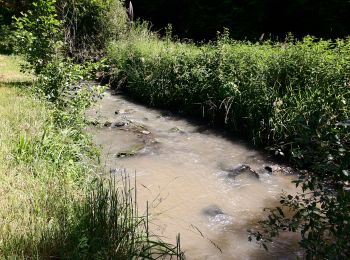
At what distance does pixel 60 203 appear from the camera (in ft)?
11.9

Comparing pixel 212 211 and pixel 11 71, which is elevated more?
pixel 11 71

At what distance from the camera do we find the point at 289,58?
24.9 feet

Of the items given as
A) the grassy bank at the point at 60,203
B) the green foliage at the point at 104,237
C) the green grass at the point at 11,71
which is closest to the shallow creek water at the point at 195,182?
the grassy bank at the point at 60,203

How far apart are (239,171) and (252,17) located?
1057cm

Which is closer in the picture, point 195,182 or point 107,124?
point 195,182

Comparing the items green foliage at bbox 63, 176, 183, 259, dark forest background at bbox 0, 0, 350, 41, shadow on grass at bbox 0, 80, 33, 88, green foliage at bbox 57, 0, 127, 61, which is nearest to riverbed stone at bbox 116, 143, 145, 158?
shadow on grass at bbox 0, 80, 33, 88

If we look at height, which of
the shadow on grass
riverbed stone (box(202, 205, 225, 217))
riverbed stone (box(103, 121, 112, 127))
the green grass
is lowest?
riverbed stone (box(202, 205, 225, 217))

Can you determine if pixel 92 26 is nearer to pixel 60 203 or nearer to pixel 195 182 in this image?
pixel 195 182

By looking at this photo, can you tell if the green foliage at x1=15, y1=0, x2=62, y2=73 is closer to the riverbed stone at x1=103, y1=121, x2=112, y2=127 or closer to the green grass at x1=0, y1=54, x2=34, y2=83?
the green grass at x1=0, y1=54, x2=34, y2=83

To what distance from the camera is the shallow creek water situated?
178 inches

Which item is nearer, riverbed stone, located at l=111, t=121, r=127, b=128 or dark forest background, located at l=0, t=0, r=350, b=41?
riverbed stone, located at l=111, t=121, r=127, b=128

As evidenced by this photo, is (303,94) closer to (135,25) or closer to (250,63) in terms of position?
(250,63)

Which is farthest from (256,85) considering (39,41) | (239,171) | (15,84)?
(15,84)

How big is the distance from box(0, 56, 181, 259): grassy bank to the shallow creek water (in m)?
0.58
